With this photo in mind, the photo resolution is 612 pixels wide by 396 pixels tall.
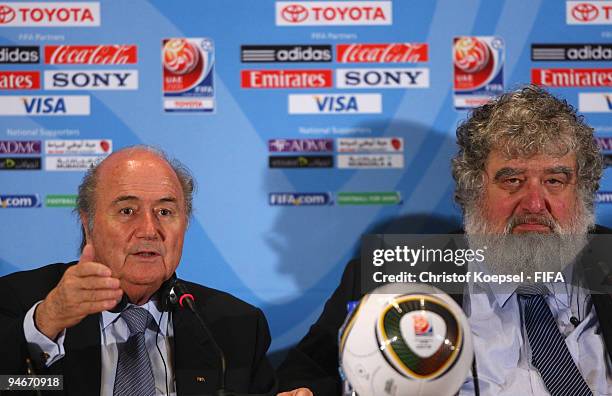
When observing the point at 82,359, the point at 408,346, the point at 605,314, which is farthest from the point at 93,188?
the point at 605,314

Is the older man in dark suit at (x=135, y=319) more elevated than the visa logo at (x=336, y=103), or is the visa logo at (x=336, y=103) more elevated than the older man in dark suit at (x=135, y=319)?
the visa logo at (x=336, y=103)

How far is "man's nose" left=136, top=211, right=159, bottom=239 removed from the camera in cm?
249

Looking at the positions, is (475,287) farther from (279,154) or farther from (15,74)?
(15,74)

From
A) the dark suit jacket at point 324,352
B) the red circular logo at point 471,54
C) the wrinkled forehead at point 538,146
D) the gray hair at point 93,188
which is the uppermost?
the red circular logo at point 471,54

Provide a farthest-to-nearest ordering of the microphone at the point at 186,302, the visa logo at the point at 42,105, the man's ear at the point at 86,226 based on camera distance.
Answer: the visa logo at the point at 42,105 < the man's ear at the point at 86,226 < the microphone at the point at 186,302

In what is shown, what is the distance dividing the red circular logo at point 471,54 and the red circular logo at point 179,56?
1.14 meters

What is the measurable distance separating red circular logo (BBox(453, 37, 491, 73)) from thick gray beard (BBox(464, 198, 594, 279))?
95 centimetres

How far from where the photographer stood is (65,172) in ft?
10.8

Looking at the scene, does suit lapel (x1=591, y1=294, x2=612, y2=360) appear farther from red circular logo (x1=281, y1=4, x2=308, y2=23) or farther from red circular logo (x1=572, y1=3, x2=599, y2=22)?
red circular logo (x1=281, y1=4, x2=308, y2=23)

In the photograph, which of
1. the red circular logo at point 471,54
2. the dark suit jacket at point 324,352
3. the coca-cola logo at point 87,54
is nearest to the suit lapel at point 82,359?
the dark suit jacket at point 324,352

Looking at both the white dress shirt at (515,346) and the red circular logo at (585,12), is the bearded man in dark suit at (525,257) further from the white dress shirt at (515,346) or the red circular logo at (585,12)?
the red circular logo at (585,12)

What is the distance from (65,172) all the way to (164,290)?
40.8 inches

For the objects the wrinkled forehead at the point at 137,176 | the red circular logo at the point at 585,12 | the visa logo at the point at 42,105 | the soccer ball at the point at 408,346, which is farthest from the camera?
the red circular logo at the point at 585,12

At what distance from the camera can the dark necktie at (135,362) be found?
90.4 inches
